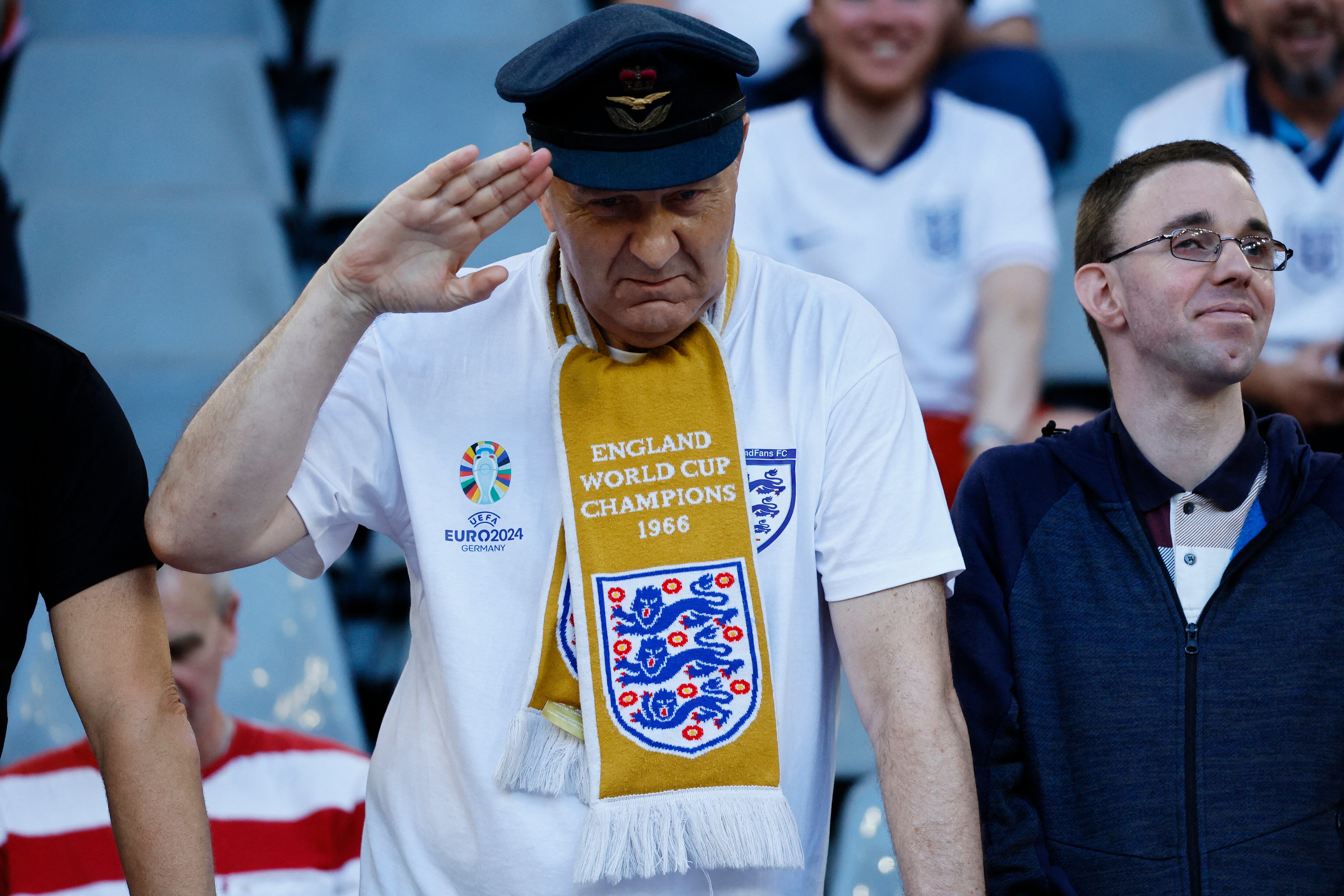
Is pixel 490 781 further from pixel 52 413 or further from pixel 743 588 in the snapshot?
pixel 52 413

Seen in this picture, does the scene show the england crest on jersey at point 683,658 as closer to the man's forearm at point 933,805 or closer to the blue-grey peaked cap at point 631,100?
the man's forearm at point 933,805

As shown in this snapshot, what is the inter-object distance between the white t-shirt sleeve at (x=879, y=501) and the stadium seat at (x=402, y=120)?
2.17 meters

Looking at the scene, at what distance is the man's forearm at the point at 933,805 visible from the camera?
139 centimetres

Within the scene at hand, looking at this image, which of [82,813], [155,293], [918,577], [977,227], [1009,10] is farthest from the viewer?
[1009,10]

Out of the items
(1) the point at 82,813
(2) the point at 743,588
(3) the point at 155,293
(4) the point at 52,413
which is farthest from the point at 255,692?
(2) the point at 743,588

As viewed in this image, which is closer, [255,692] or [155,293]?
[255,692]

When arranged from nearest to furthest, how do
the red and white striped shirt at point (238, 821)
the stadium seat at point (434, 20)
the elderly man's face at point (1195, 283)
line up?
the elderly man's face at point (1195, 283), the red and white striped shirt at point (238, 821), the stadium seat at point (434, 20)

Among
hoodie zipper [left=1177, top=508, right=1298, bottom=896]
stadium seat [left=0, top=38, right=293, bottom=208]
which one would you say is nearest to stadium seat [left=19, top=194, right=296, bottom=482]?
stadium seat [left=0, top=38, right=293, bottom=208]

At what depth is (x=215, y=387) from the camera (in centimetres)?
147

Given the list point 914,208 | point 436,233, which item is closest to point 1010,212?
point 914,208

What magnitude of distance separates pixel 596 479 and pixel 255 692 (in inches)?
61.5

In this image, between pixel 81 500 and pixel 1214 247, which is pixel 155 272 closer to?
pixel 81 500

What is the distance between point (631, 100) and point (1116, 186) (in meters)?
0.79

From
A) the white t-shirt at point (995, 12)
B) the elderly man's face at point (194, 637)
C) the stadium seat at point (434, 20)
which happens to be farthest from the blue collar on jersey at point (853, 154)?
the elderly man's face at point (194, 637)
